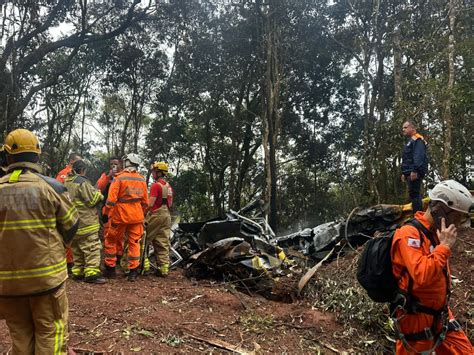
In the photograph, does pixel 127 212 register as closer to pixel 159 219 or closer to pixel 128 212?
pixel 128 212

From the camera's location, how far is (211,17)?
1872cm

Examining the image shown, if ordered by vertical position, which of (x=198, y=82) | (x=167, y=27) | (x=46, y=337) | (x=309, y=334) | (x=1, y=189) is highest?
(x=167, y=27)

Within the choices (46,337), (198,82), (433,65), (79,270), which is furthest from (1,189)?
(198,82)

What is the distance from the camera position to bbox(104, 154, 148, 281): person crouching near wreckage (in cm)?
602

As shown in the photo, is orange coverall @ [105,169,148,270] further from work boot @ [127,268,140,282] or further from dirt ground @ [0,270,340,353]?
dirt ground @ [0,270,340,353]

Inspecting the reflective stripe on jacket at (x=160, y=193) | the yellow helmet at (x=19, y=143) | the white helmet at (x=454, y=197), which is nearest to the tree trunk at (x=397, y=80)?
the reflective stripe on jacket at (x=160, y=193)

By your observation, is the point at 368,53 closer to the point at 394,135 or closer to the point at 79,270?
the point at 394,135

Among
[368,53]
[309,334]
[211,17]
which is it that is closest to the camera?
[309,334]

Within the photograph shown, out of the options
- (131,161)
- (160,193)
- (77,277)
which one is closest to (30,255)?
(77,277)

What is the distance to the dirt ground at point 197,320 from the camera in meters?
3.90

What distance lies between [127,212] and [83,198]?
0.64 metres

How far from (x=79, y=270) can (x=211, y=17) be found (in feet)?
50.6

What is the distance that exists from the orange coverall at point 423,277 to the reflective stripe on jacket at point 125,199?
161 inches

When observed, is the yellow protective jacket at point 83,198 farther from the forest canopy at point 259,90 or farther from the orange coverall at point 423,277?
the forest canopy at point 259,90
